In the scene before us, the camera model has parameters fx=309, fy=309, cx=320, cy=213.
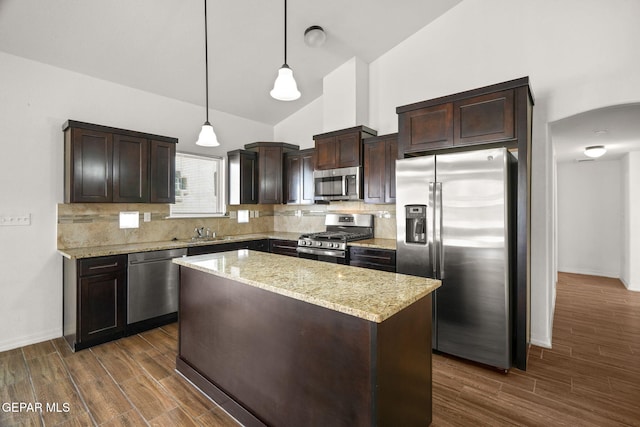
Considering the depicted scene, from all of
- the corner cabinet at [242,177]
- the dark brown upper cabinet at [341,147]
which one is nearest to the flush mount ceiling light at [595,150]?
the dark brown upper cabinet at [341,147]

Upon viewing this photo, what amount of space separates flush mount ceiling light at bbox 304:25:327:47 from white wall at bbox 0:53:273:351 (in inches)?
98.4

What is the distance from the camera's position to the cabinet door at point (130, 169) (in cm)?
357

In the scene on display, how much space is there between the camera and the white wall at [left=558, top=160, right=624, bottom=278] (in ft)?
20.0

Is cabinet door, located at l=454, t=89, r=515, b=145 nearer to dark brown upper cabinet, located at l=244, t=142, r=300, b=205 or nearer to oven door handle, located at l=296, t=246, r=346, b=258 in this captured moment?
oven door handle, located at l=296, t=246, r=346, b=258

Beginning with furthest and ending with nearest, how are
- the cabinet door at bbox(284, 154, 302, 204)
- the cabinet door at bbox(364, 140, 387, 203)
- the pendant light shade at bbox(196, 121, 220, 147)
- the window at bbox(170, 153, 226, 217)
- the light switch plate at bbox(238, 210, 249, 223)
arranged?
the light switch plate at bbox(238, 210, 249, 223) < the cabinet door at bbox(284, 154, 302, 204) < the window at bbox(170, 153, 226, 217) < the cabinet door at bbox(364, 140, 387, 203) < the pendant light shade at bbox(196, 121, 220, 147)

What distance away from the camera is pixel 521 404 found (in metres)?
2.25

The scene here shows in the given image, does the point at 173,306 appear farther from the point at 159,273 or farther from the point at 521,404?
the point at 521,404

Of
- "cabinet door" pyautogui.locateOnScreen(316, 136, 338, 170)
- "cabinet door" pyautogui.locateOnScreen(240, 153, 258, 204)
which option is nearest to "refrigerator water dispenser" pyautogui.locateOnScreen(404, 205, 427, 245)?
"cabinet door" pyautogui.locateOnScreen(316, 136, 338, 170)

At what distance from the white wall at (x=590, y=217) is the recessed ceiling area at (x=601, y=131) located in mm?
830

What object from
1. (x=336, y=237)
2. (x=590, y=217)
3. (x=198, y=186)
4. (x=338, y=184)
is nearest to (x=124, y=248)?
(x=198, y=186)

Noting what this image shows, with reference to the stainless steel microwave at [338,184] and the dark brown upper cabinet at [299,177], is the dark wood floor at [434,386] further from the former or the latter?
the dark brown upper cabinet at [299,177]

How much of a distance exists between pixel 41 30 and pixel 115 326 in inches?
118

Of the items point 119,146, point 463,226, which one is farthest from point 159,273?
point 463,226

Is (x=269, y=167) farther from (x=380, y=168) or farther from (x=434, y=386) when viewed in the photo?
(x=434, y=386)
